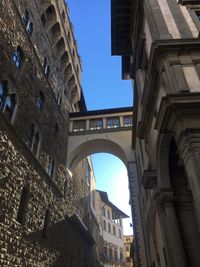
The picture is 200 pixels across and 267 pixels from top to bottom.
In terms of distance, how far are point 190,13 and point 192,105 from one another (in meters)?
4.78

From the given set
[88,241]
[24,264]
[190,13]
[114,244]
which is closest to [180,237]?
[24,264]

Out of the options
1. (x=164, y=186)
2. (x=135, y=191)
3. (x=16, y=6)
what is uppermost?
(x=16, y=6)

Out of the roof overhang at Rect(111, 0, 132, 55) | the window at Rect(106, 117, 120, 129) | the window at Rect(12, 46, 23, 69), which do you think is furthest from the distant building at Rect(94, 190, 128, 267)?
the window at Rect(12, 46, 23, 69)

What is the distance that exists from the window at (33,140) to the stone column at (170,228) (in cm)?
657

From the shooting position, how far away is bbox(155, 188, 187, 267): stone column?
6.97 meters

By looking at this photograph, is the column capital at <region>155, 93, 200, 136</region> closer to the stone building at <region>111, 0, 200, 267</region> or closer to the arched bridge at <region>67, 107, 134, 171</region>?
the stone building at <region>111, 0, 200, 267</region>

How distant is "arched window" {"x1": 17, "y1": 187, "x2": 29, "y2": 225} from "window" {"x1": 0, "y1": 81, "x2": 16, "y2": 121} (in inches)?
124

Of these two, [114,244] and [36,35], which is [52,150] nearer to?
[36,35]

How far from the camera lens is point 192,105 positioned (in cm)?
600

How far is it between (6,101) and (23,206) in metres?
4.32

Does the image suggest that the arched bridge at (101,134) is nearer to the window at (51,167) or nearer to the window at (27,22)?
the window at (51,167)

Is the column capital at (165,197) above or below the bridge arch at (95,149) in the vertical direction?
below

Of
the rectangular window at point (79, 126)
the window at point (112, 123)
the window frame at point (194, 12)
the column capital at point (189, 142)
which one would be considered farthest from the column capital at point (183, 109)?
the rectangular window at point (79, 126)

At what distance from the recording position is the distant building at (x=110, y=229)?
38281 mm
